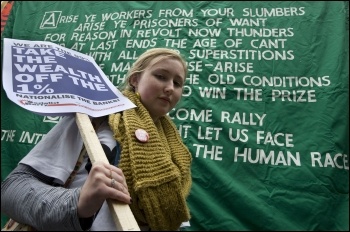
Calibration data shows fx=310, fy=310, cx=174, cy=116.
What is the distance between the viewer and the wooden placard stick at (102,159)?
17.5 inches

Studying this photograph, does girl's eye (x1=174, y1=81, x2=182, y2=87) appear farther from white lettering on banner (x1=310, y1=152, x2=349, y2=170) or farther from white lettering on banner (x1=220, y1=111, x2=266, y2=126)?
white lettering on banner (x1=310, y1=152, x2=349, y2=170)

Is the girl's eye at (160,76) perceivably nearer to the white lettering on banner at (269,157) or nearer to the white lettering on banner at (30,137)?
the white lettering on banner at (269,157)

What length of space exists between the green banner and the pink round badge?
743mm

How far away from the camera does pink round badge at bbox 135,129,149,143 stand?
65cm

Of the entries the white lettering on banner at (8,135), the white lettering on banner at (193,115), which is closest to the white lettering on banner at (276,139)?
the white lettering on banner at (193,115)

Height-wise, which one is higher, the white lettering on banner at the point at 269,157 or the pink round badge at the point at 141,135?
the white lettering on banner at the point at 269,157

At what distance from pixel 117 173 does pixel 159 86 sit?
0.33 meters

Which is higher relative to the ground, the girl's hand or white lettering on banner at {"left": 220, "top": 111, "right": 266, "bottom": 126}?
white lettering on banner at {"left": 220, "top": 111, "right": 266, "bottom": 126}


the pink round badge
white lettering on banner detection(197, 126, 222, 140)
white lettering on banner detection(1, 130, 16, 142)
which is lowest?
white lettering on banner detection(1, 130, 16, 142)

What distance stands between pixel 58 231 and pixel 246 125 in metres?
1.09

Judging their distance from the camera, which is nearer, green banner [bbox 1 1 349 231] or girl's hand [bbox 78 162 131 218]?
girl's hand [bbox 78 162 131 218]

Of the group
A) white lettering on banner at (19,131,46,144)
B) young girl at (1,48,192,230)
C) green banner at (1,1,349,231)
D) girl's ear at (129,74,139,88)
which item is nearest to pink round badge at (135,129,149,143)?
young girl at (1,48,192,230)

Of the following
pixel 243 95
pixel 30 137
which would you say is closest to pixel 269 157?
pixel 243 95

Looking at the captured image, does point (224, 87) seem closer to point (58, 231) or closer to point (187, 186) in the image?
point (187, 186)
